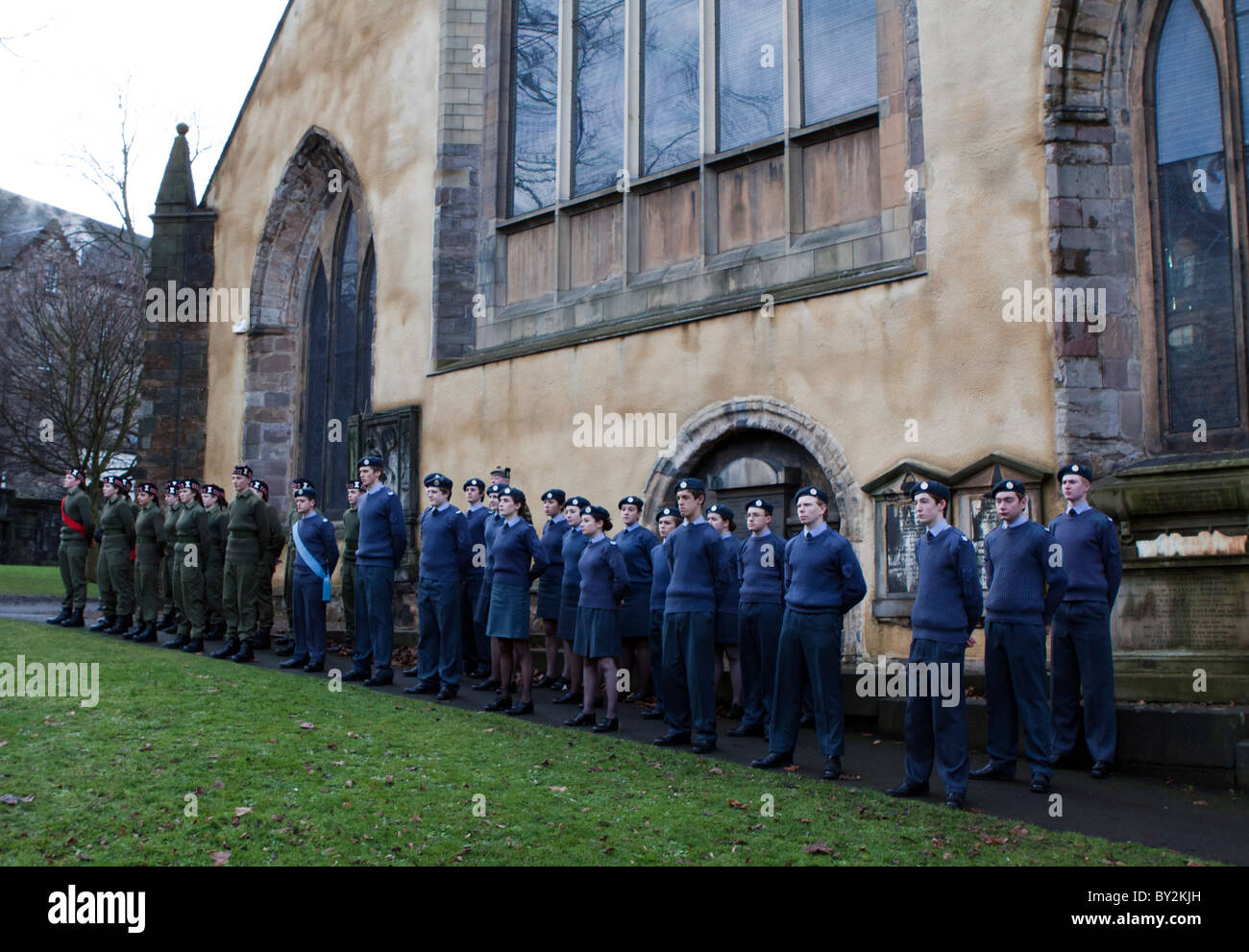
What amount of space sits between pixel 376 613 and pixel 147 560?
505cm

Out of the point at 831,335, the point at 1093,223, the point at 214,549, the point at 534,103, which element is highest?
the point at 534,103

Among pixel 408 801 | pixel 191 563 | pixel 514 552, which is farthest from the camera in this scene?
pixel 191 563

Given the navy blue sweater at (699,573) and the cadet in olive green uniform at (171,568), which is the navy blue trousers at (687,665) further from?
the cadet in olive green uniform at (171,568)

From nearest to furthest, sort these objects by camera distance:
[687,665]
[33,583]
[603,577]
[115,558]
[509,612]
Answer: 1. [687,665]
2. [603,577]
3. [509,612]
4. [115,558]
5. [33,583]

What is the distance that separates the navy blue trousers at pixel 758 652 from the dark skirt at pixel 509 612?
186 cm

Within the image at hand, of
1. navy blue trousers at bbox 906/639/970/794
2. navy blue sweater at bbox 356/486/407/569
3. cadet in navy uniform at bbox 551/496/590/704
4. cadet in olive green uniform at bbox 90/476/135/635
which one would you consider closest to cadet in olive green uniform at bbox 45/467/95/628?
cadet in olive green uniform at bbox 90/476/135/635

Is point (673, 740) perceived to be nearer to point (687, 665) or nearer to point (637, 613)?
point (687, 665)

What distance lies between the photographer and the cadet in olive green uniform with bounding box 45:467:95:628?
16.2 m

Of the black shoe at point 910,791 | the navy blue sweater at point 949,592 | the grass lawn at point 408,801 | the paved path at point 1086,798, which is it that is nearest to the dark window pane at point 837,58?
the navy blue sweater at point 949,592

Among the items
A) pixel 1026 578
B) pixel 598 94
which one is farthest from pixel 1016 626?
pixel 598 94

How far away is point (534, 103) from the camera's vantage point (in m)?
16.3

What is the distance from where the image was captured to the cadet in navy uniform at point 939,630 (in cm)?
762

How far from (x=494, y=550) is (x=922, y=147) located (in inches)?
210

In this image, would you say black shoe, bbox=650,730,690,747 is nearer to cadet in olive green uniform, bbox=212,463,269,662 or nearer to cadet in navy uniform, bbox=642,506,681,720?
cadet in navy uniform, bbox=642,506,681,720
